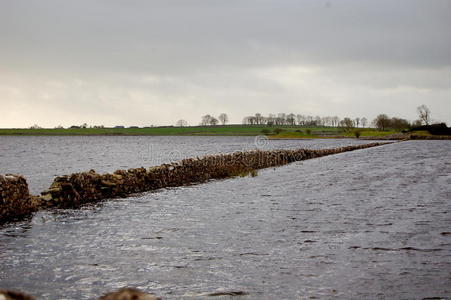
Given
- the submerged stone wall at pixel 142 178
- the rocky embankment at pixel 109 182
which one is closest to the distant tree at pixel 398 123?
the submerged stone wall at pixel 142 178

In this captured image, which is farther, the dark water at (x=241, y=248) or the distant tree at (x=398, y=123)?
the distant tree at (x=398, y=123)

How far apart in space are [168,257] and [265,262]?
7.76 ft

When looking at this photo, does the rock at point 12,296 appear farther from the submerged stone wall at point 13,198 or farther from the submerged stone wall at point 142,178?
the submerged stone wall at point 142,178

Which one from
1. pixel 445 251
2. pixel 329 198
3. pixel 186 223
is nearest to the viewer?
pixel 445 251

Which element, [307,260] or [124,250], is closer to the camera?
[307,260]

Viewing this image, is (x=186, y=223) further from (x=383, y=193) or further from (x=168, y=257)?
(x=383, y=193)

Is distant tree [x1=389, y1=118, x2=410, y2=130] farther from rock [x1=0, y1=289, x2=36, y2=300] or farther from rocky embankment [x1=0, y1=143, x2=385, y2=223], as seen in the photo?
rock [x1=0, y1=289, x2=36, y2=300]

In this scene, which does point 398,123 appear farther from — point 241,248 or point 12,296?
point 12,296

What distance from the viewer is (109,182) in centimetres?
2305

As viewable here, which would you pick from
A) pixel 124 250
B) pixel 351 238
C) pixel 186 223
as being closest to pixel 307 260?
pixel 351 238

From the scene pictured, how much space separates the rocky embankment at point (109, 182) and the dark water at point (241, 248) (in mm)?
1102

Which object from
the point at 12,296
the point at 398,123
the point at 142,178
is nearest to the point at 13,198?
the point at 142,178

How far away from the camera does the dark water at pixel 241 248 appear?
348 inches

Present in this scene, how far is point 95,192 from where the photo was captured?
72.6 feet
